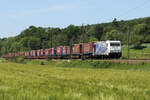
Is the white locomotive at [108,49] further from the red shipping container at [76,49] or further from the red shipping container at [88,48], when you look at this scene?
the red shipping container at [76,49]

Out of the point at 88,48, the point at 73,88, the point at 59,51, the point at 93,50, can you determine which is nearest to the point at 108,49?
the point at 93,50

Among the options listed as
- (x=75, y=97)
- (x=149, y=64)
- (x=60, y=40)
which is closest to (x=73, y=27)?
(x=60, y=40)

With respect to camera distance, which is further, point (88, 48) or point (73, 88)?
point (88, 48)

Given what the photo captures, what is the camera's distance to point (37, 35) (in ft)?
573

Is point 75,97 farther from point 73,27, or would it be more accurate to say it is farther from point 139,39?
point 73,27

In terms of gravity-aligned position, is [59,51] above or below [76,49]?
below

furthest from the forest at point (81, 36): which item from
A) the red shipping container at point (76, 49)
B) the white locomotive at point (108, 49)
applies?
the white locomotive at point (108, 49)

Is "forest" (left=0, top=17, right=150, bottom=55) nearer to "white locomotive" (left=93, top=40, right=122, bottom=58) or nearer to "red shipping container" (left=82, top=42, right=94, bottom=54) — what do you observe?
"red shipping container" (left=82, top=42, right=94, bottom=54)

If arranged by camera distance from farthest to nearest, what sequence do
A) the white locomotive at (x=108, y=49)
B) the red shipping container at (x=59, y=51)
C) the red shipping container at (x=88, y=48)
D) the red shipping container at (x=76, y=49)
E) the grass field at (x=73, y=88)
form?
the red shipping container at (x=59, y=51) → the red shipping container at (x=76, y=49) → the red shipping container at (x=88, y=48) → the white locomotive at (x=108, y=49) → the grass field at (x=73, y=88)

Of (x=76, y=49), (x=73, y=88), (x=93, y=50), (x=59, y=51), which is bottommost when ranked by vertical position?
(x=73, y=88)

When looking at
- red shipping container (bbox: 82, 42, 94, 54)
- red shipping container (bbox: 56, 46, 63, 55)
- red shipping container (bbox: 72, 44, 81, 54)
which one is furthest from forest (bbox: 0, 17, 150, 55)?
red shipping container (bbox: 82, 42, 94, 54)

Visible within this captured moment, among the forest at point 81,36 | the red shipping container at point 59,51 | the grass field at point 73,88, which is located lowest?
the grass field at point 73,88

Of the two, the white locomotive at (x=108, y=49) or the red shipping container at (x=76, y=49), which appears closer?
the white locomotive at (x=108, y=49)

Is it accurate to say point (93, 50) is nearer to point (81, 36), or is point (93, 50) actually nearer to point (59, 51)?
point (59, 51)
